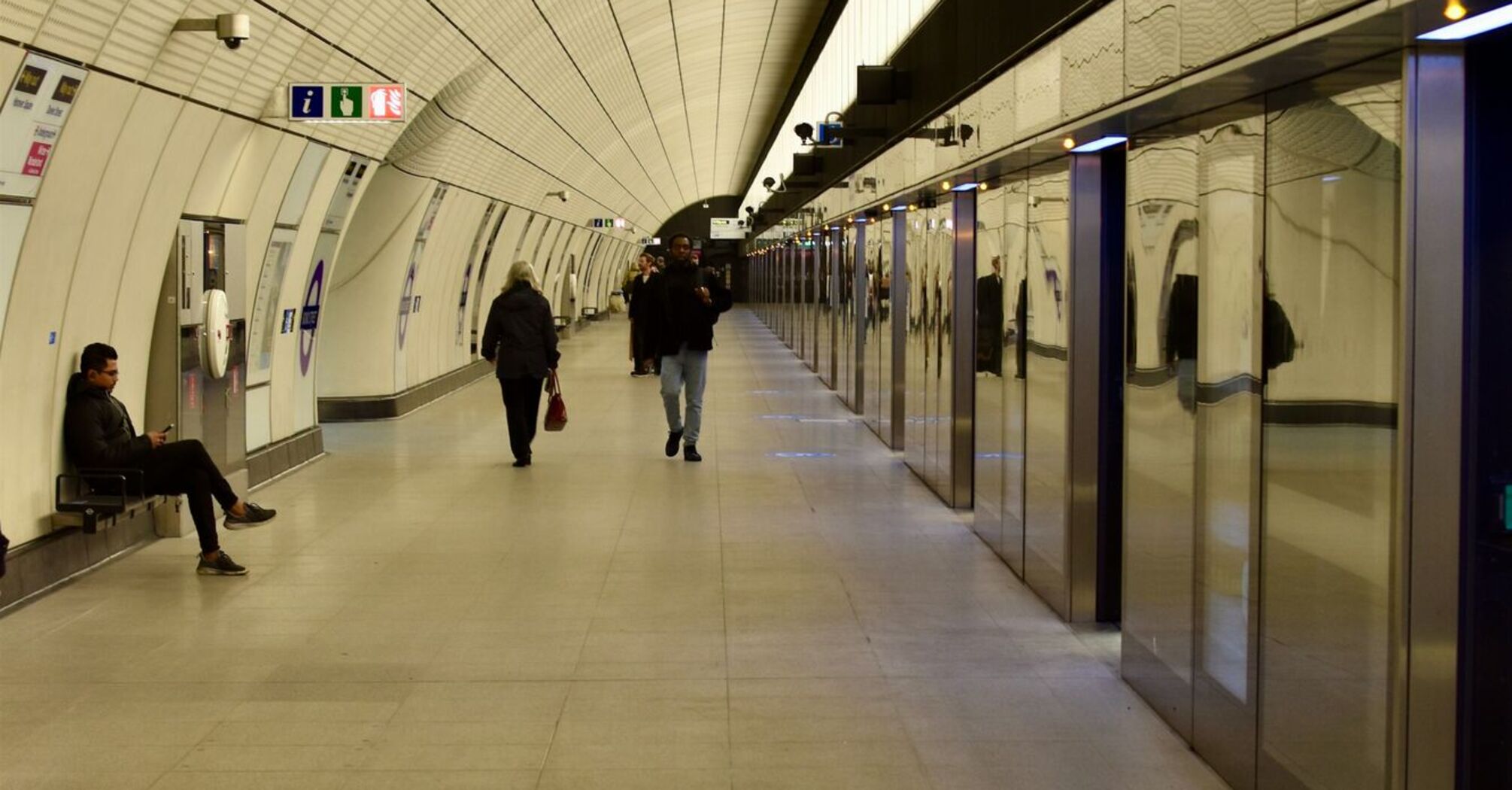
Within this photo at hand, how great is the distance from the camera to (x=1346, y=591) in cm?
431

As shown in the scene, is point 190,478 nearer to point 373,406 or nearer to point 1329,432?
point 1329,432

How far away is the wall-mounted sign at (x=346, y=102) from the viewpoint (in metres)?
10.8

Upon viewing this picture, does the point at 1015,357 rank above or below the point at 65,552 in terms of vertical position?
above

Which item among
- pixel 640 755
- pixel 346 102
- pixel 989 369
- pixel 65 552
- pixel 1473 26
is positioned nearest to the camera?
pixel 1473 26

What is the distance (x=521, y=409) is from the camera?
44.0 feet

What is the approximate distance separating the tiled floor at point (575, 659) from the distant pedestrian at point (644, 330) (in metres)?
3.39

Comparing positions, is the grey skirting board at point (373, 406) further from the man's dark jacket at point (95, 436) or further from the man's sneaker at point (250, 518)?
the man's dark jacket at point (95, 436)

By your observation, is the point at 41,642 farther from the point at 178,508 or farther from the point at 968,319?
the point at 968,319

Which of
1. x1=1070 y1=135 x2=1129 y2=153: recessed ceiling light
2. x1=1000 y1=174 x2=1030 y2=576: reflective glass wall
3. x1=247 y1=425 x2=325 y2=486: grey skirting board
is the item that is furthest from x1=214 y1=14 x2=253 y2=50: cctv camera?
x1=1070 y1=135 x2=1129 y2=153: recessed ceiling light

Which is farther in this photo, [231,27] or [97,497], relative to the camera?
[231,27]

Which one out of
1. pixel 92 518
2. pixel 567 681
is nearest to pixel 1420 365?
pixel 567 681

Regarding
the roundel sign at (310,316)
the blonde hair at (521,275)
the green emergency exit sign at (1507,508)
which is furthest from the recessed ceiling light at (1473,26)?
the roundel sign at (310,316)

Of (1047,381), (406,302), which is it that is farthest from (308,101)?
(406,302)

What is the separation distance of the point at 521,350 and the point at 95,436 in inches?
202
